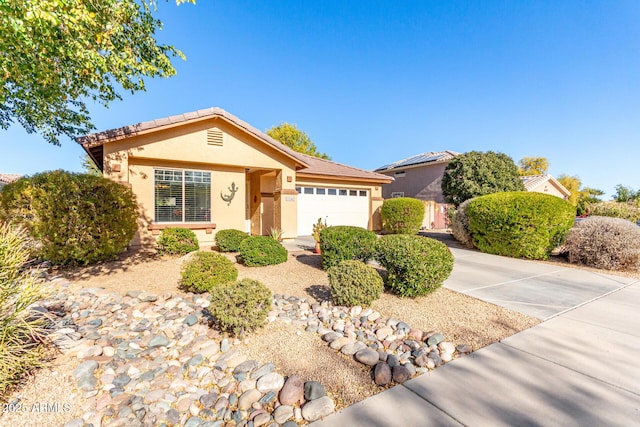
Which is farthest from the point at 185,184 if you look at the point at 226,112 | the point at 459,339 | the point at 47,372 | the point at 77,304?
the point at 459,339

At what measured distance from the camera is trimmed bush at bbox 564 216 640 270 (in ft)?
25.2

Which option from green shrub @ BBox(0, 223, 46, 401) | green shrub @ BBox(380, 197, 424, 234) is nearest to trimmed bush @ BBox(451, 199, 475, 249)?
green shrub @ BBox(380, 197, 424, 234)

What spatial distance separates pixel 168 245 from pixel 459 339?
25.7 feet

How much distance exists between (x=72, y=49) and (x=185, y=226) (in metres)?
5.89

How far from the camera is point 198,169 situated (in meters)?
10.3

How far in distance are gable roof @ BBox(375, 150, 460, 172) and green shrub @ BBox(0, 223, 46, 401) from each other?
22.2 meters

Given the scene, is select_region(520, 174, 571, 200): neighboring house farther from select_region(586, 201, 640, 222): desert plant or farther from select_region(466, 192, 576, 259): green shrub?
select_region(466, 192, 576, 259): green shrub

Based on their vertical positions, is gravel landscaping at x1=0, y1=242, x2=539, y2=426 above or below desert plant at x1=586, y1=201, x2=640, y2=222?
below

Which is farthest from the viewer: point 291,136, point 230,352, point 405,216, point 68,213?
point 291,136

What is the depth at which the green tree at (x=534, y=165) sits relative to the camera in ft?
113

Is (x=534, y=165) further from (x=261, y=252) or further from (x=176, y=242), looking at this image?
(x=176, y=242)

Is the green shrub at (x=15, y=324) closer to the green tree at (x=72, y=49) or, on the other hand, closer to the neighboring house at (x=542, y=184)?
the green tree at (x=72, y=49)

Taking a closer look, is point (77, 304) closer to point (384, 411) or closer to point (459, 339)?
point (384, 411)

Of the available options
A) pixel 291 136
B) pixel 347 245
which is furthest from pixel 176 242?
pixel 291 136
